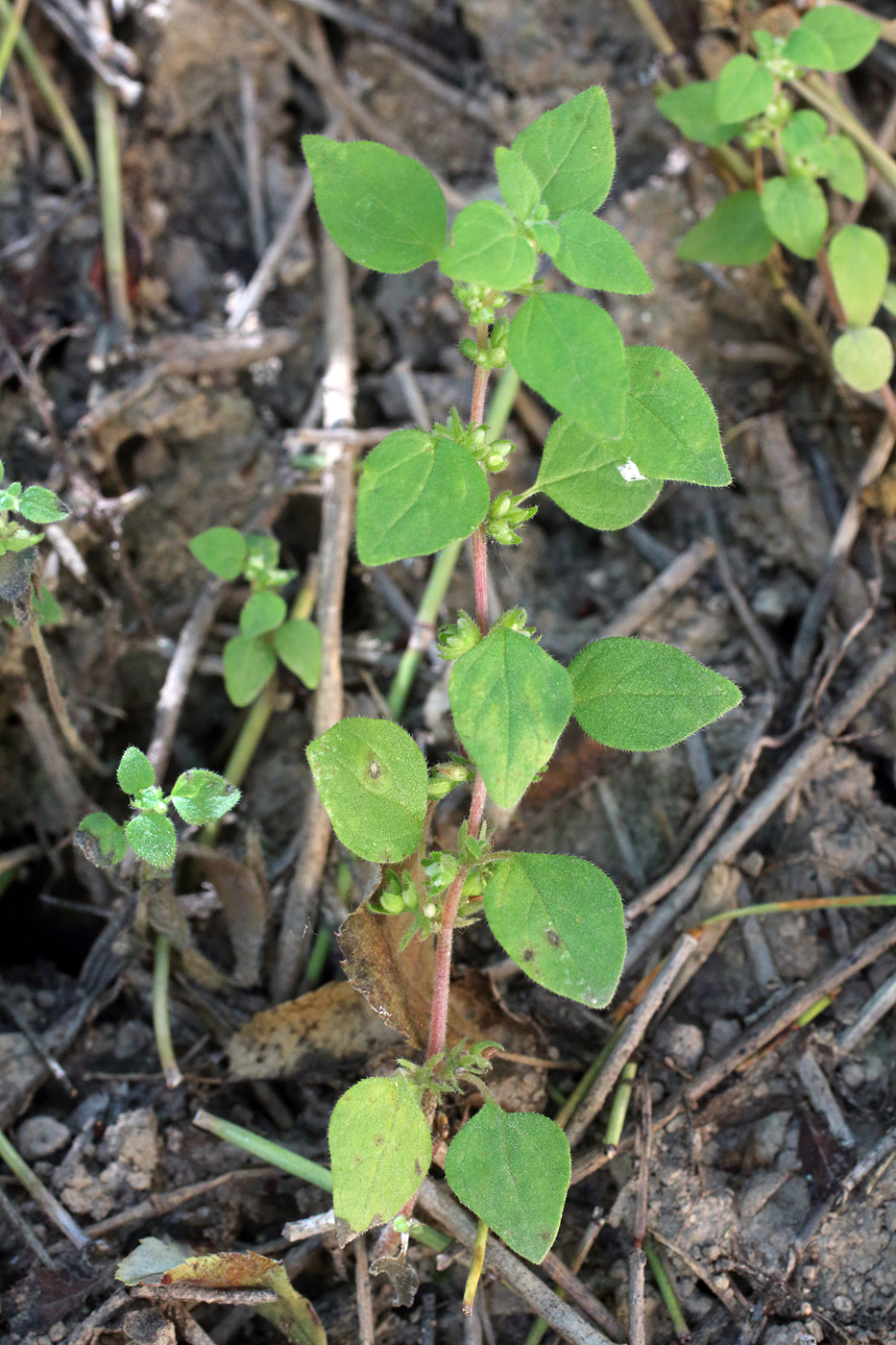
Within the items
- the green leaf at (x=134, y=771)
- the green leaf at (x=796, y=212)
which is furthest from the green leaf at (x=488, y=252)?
the green leaf at (x=796, y=212)

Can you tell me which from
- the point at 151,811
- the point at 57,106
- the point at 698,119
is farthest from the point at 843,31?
the point at 151,811

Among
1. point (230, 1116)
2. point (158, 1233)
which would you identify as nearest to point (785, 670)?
point (230, 1116)

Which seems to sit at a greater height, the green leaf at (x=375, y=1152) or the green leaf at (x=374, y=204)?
the green leaf at (x=374, y=204)

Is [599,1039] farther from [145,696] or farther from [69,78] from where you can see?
[69,78]

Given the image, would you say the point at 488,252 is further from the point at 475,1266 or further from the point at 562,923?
the point at 475,1266

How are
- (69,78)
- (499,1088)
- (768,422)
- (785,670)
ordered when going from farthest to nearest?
1. (69,78)
2. (768,422)
3. (785,670)
4. (499,1088)

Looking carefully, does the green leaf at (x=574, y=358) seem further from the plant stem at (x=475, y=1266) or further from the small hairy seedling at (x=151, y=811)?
the plant stem at (x=475, y=1266)
